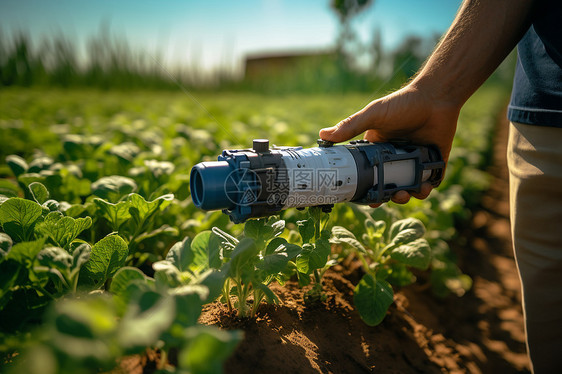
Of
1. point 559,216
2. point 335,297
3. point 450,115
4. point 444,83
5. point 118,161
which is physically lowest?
point 335,297

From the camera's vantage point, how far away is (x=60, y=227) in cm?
113

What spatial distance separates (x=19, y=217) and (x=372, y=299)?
1.19 m

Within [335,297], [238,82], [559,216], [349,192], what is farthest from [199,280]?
[238,82]

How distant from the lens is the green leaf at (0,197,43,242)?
3.61 feet

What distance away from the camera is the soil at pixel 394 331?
1.16 metres

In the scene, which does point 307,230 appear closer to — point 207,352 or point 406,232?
point 406,232

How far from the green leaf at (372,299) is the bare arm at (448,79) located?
0.33m

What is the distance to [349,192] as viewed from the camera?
4.28ft

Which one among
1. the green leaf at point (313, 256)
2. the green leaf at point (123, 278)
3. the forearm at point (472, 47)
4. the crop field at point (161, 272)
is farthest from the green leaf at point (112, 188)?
the forearm at point (472, 47)

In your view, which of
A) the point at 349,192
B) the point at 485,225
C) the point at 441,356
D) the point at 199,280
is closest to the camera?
the point at 199,280

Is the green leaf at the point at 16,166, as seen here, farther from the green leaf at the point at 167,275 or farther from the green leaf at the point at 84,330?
the green leaf at the point at 84,330

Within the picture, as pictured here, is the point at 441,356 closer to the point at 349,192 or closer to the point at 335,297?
the point at 335,297

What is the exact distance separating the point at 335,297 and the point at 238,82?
14.0m

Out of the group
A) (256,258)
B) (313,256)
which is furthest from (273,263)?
(313,256)
